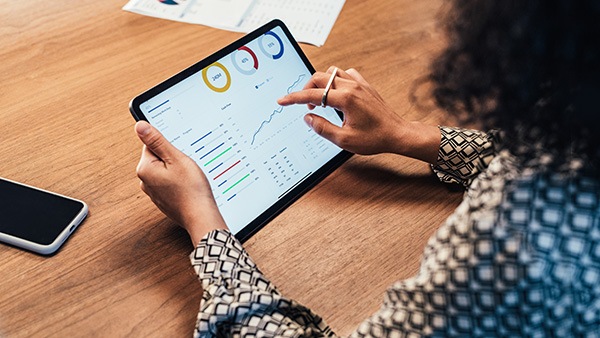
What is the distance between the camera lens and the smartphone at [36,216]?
35.9 inches

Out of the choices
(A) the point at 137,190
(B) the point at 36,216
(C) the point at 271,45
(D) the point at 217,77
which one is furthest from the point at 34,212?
(C) the point at 271,45

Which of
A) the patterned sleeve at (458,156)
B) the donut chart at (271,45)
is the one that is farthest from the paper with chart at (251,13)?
the patterned sleeve at (458,156)

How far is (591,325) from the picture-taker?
653 millimetres

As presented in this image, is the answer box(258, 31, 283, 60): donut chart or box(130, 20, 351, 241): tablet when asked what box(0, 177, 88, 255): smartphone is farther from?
box(258, 31, 283, 60): donut chart

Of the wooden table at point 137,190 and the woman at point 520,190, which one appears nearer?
the woman at point 520,190

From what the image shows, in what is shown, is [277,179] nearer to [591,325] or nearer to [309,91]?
[309,91]

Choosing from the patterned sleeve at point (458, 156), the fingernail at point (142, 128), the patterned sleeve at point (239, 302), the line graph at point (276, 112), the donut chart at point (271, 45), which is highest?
the fingernail at point (142, 128)

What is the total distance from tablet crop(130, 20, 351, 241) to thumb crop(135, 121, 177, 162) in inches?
1.3

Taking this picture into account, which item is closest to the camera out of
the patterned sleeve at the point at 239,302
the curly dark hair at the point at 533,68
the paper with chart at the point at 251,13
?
the curly dark hair at the point at 533,68

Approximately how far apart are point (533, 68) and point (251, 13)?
867 mm

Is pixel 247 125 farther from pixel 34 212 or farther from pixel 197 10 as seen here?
pixel 197 10

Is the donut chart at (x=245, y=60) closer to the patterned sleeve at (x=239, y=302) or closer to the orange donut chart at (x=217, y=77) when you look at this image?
the orange donut chart at (x=217, y=77)

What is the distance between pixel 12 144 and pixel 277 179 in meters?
0.44

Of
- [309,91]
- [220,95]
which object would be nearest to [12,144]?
[220,95]
